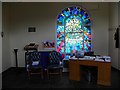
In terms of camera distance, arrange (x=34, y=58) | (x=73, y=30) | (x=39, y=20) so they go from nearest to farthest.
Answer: (x=34, y=58) < (x=39, y=20) < (x=73, y=30)

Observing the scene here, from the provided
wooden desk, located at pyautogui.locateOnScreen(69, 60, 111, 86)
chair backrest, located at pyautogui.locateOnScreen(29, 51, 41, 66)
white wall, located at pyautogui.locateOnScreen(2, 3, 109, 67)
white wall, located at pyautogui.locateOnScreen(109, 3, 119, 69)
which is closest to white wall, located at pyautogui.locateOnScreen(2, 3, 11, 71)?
white wall, located at pyautogui.locateOnScreen(2, 3, 109, 67)

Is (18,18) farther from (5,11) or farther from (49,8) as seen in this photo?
(49,8)

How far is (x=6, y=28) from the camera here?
7.33 m

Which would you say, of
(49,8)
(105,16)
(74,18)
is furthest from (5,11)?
(105,16)

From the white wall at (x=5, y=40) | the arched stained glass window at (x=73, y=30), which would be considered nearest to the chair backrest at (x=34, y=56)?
the white wall at (x=5, y=40)

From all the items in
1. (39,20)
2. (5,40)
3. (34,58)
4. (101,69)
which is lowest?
(101,69)

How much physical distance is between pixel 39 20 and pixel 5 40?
70.8 inches

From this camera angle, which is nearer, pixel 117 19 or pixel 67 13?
pixel 117 19

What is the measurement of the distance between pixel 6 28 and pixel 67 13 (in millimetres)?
2879

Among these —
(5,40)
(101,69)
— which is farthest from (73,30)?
(101,69)

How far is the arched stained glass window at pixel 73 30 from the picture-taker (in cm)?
787

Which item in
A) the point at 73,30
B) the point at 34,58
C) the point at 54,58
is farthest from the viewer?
the point at 73,30

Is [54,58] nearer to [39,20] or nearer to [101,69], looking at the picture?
[101,69]

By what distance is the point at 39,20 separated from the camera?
7781mm
